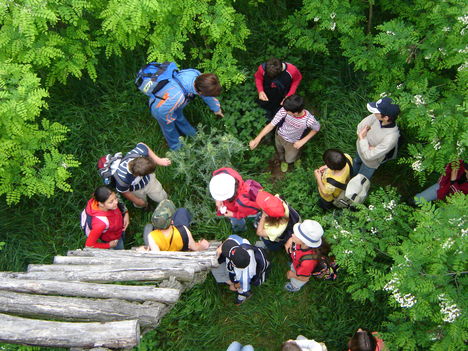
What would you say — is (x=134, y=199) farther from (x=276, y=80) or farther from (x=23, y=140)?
(x=276, y=80)

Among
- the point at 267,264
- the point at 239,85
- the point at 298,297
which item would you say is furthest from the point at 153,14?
the point at 298,297

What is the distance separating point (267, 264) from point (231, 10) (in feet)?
12.3

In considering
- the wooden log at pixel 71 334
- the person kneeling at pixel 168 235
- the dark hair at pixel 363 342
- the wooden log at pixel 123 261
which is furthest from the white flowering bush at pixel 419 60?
the wooden log at pixel 71 334

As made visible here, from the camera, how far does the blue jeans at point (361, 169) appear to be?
549cm

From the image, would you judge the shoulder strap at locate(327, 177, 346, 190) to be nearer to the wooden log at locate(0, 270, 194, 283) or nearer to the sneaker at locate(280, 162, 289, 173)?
the sneaker at locate(280, 162, 289, 173)

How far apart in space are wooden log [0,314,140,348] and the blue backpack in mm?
3371

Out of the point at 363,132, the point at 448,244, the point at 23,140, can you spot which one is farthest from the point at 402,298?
the point at 23,140

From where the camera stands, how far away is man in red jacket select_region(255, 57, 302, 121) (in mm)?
5602

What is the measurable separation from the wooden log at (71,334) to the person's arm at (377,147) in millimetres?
3772

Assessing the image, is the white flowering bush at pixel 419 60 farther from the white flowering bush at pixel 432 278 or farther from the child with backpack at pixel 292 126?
the child with backpack at pixel 292 126

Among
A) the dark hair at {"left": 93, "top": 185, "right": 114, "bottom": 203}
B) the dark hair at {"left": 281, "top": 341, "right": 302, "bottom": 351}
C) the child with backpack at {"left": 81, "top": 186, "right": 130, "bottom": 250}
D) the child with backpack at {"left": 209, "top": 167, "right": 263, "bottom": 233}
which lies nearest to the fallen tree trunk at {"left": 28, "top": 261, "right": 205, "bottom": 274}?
the child with backpack at {"left": 81, "top": 186, "right": 130, "bottom": 250}

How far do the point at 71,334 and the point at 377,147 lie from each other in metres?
4.19

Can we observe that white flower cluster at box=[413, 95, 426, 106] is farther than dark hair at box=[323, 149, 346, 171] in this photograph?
No

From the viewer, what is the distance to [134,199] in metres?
5.77
